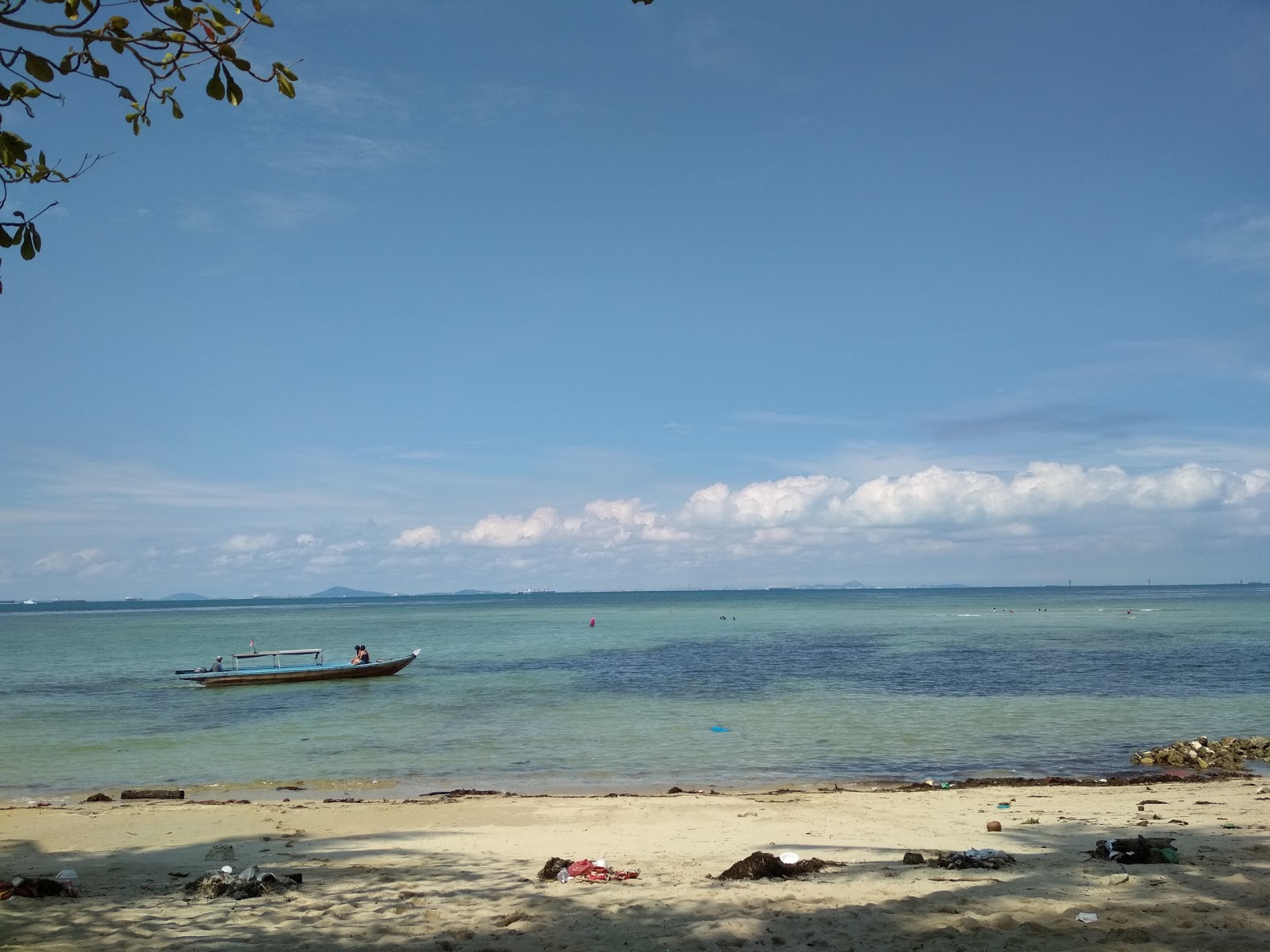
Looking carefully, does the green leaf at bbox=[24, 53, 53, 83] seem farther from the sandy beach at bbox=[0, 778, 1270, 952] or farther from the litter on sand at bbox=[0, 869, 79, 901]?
the litter on sand at bbox=[0, 869, 79, 901]

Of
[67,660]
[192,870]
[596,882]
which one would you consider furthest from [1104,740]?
[67,660]

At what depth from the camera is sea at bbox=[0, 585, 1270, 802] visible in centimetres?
1750

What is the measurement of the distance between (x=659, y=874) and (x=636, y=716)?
16.1 meters

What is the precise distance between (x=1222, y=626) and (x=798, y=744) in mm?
57687

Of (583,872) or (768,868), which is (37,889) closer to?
(583,872)

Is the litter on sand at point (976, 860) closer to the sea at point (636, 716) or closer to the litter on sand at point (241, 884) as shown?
the litter on sand at point (241, 884)

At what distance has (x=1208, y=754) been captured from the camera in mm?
17016

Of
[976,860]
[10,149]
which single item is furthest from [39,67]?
[976,860]

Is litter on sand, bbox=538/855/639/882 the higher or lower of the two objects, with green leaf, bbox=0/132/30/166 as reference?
lower

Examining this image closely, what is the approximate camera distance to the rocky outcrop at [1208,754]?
16688 millimetres

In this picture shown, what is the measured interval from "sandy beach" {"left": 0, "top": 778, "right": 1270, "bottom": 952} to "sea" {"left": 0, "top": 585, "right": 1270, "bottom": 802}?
125 inches

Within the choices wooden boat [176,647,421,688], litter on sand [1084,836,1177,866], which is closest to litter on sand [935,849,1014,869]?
litter on sand [1084,836,1177,866]

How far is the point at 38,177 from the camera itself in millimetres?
5344

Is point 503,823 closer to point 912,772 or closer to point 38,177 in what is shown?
point 912,772
